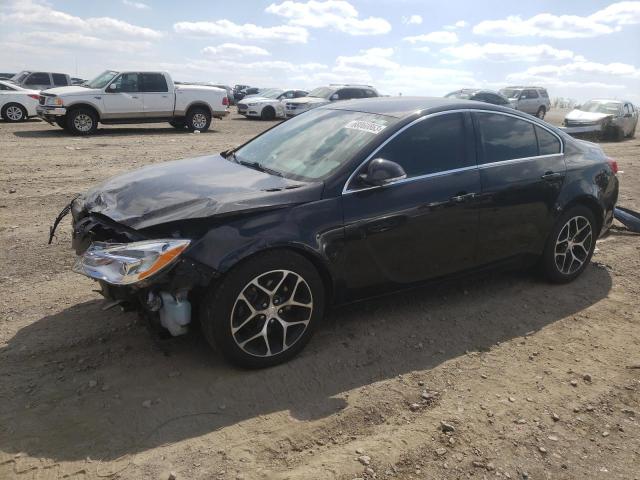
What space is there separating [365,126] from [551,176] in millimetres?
1814

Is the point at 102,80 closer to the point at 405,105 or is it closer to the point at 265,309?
the point at 405,105

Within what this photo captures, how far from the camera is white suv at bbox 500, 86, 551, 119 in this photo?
28.0 meters

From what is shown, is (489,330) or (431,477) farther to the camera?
(489,330)

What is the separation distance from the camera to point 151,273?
3105mm

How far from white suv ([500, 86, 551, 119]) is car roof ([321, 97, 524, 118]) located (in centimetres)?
2472

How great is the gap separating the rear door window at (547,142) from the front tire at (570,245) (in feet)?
1.85

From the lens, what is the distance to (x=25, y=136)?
14.4 meters

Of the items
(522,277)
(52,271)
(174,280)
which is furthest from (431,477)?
(52,271)

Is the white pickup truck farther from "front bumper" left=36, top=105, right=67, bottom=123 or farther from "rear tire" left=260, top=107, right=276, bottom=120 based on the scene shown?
"rear tire" left=260, top=107, right=276, bottom=120

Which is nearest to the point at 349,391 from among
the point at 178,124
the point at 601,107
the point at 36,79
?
the point at 178,124

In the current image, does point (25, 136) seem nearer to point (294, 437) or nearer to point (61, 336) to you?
point (61, 336)

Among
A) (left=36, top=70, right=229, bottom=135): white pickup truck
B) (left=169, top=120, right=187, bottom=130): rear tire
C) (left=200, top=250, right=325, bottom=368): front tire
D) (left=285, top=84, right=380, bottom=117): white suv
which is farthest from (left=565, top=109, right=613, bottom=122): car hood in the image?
(left=200, top=250, right=325, bottom=368): front tire

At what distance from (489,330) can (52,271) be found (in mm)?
3783

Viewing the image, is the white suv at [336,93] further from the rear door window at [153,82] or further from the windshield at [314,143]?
the windshield at [314,143]
